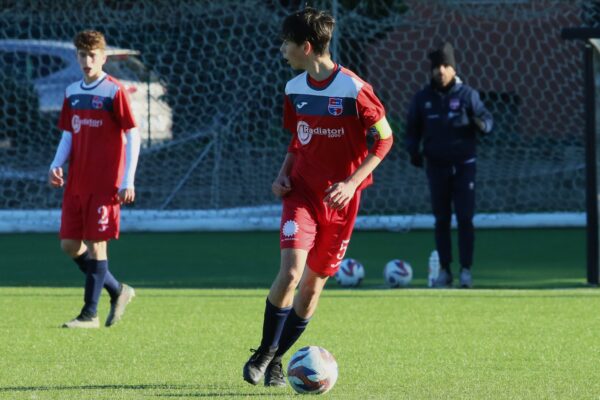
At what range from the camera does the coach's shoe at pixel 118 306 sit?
27.1 feet

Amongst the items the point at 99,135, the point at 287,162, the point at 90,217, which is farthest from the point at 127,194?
the point at 287,162

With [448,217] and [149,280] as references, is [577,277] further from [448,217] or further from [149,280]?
[149,280]

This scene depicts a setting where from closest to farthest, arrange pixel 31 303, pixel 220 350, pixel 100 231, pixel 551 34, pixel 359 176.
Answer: pixel 359 176, pixel 220 350, pixel 100 231, pixel 31 303, pixel 551 34

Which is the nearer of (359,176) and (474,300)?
(359,176)

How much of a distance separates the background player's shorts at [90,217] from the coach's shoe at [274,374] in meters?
2.32

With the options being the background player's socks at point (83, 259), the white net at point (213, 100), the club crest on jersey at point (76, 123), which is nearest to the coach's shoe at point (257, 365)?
the background player's socks at point (83, 259)

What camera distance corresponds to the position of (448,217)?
10.6m

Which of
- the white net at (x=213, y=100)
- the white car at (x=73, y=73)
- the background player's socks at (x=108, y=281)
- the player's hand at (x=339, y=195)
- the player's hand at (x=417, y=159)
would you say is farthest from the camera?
the white car at (x=73, y=73)

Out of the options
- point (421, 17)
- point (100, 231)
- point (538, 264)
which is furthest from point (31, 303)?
point (421, 17)

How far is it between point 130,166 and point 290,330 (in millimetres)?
2300

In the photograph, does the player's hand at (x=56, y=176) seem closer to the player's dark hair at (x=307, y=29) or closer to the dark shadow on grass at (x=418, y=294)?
the dark shadow on grass at (x=418, y=294)

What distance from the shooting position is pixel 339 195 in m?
5.81

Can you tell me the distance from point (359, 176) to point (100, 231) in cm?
269

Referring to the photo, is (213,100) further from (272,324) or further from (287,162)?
(272,324)
